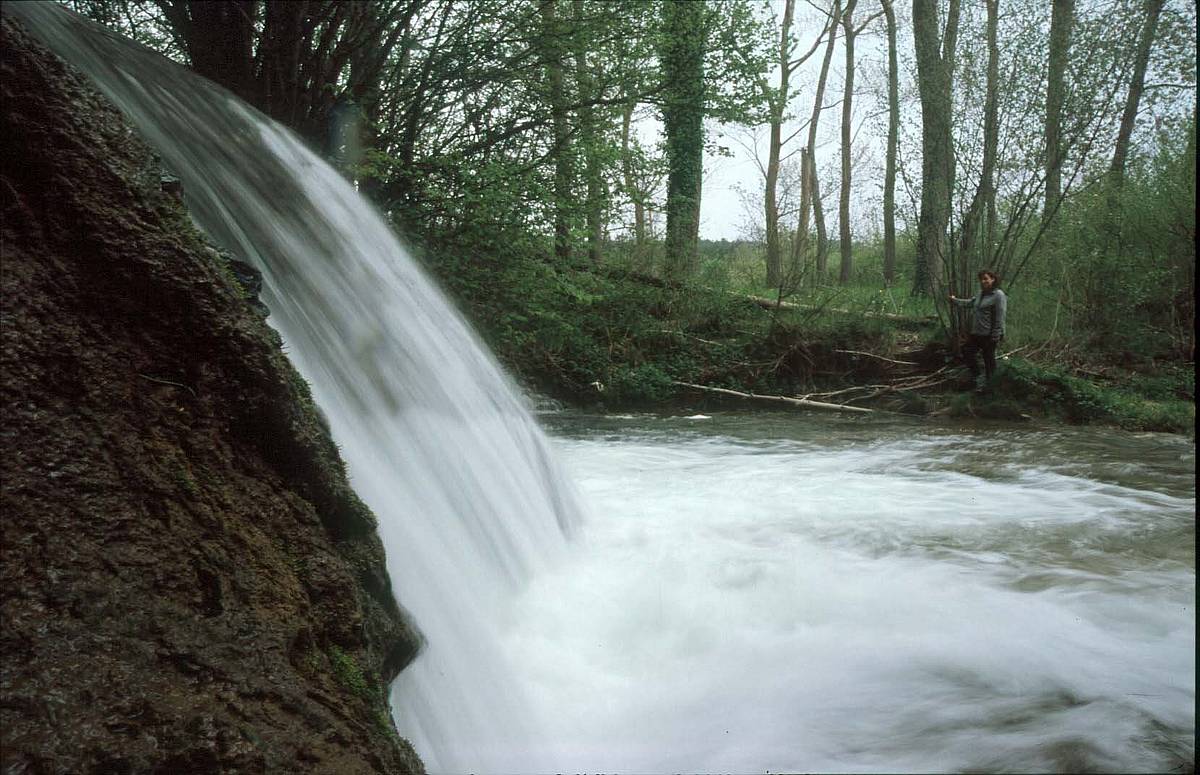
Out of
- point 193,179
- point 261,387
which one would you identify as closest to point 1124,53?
point 193,179

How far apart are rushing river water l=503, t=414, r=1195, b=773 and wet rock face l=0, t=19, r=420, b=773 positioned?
0.98m

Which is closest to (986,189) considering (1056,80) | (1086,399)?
(1056,80)

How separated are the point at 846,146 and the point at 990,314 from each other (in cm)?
1441

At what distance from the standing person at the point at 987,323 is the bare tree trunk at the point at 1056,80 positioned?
1.60m

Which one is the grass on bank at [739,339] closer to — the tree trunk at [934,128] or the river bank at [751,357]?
the river bank at [751,357]

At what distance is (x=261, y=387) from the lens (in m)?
2.17

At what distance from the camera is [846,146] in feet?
81.8

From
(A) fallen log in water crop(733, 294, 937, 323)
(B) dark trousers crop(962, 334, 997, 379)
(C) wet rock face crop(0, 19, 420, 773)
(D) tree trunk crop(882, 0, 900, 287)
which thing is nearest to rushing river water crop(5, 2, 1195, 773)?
(C) wet rock face crop(0, 19, 420, 773)

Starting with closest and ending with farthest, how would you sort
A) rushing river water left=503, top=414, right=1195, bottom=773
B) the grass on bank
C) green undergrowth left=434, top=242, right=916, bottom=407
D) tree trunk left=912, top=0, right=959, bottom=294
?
rushing river water left=503, top=414, right=1195, bottom=773
the grass on bank
green undergrowth left=434, top=242, right=916, bottom=407
tree trunk left=912, top=0, right=959, bottom=294

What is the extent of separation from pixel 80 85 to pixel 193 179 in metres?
1.81

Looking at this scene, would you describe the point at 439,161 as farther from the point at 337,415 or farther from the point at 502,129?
the point at 337,415

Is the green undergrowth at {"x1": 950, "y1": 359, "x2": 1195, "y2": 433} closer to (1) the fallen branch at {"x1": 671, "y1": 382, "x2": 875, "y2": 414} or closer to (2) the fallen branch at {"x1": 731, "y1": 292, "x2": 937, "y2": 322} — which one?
(1) the fallen branch at {"x1": 671, "y1": 382, "x2": 875, "y2": 414}

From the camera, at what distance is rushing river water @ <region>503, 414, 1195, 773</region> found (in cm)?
251

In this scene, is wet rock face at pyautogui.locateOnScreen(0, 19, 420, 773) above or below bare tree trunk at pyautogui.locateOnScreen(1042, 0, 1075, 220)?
below
